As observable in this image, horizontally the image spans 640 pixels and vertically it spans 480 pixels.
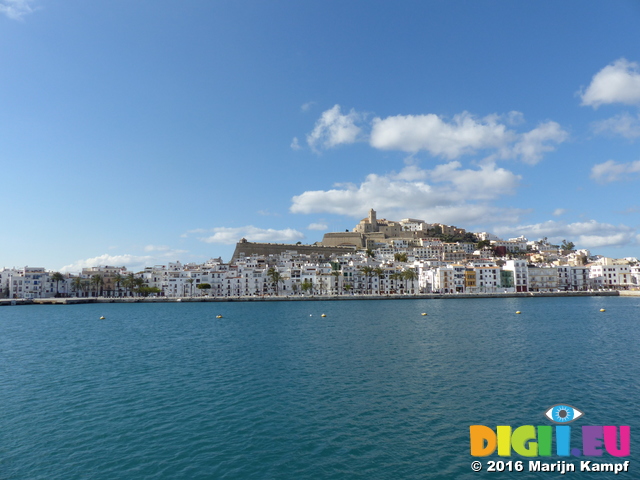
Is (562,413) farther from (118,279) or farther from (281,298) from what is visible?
(118,279)

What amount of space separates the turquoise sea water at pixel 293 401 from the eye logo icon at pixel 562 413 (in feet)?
1.60

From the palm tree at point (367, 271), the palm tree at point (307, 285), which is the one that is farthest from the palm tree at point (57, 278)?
the palm tree at point (367, 271)

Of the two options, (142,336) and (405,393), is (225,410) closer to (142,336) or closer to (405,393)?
(405,393)

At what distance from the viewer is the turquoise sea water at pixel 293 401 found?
A: 35.4 feet

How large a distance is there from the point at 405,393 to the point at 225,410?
6553mm

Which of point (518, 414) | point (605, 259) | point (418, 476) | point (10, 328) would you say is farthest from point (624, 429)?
point (605, 259)

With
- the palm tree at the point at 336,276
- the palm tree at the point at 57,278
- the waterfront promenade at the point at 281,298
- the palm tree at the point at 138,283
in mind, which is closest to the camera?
the waterfront promenade at the point at 281,298

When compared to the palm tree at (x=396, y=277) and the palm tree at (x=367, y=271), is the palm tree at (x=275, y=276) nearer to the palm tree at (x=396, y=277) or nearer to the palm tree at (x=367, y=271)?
the palm tree at (x=367, y=271)

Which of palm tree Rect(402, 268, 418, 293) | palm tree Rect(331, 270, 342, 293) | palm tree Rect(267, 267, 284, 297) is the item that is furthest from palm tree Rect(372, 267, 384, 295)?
palm tree Rect(267, 267, 284, 297)

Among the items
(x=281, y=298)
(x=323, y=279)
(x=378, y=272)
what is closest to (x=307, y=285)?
(x=323, y=279)

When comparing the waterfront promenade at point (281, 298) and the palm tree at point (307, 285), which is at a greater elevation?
the palm tree at point (307, 285)

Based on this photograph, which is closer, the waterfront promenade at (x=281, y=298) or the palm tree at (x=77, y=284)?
the waterfront promenade at (x=281, y=298)

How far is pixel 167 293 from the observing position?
306ft

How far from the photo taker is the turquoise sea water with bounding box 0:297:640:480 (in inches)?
425
